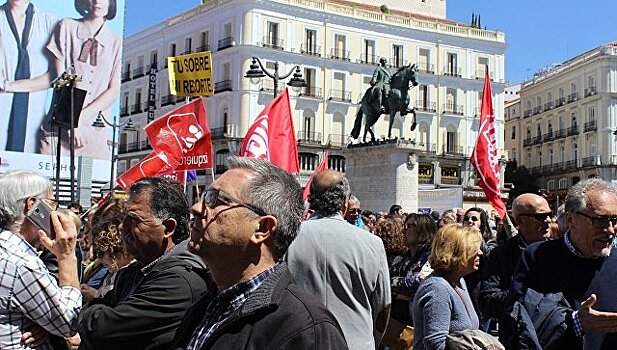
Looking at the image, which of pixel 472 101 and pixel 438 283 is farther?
pixel 472 101

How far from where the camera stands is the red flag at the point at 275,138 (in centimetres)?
916

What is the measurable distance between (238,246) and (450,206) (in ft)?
65.1

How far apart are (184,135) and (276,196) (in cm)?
849

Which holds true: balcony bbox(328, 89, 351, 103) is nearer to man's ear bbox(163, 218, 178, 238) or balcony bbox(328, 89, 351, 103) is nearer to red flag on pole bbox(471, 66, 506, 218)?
red flag on pole bbox(471, 66, 506, 218)

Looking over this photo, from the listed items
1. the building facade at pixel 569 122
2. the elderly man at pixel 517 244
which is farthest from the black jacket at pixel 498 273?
the building facade at pixel 569 122

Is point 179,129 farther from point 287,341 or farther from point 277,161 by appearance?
point 287,341

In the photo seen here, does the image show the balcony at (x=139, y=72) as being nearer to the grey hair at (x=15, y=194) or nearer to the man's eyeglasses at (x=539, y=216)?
the man's eyeglasses at (x=539, y=216)

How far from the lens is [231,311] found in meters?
2.36

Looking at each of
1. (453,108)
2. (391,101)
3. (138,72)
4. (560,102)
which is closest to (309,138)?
(453,108)

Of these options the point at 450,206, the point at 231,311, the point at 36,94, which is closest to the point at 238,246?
the point at 231,311

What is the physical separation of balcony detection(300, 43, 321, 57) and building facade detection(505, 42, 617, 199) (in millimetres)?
24093

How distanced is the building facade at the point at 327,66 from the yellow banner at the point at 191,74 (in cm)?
3401

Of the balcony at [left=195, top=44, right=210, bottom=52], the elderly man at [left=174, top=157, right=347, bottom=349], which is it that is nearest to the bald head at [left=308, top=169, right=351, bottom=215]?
the elderly man at [left=174, top=157, right=347, bottom=349]

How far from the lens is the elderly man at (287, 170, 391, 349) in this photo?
13.9 ft
